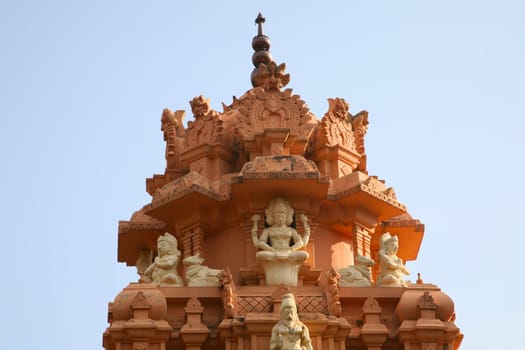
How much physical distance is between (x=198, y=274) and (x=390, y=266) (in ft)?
12.0

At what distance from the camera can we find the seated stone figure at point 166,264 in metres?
29.2

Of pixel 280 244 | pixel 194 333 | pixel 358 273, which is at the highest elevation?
pixel 280 244

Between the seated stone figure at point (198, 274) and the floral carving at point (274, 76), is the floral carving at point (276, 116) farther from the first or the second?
the seated stone figure at point (198, 274)

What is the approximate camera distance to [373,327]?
93.2 feet

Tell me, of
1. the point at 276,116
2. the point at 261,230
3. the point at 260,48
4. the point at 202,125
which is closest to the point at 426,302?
the point at 261,230

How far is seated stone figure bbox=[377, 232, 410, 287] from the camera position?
29516 mm

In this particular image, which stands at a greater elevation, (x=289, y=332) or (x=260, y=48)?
(x=260, y=48)

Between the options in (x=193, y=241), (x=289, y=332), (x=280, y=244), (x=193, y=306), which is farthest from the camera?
(x=193, y=241)

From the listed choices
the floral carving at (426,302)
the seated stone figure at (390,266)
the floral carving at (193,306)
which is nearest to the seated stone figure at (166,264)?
the floral carving at (193,306)

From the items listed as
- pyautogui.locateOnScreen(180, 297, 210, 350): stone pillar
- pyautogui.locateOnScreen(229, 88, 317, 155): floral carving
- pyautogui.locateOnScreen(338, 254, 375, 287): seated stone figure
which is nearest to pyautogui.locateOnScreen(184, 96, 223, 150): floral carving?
pyautogui.locateOnScreen(229, 88, 317, 155): floral carving


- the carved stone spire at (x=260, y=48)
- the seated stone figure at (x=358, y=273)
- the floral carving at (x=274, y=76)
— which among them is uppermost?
the carved stone spire at (x=260, y=48)

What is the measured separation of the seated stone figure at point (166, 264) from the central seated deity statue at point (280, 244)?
1.54 metres

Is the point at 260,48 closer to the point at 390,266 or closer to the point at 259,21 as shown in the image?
the point at 259,21

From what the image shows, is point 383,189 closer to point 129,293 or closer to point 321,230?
point 321,230
